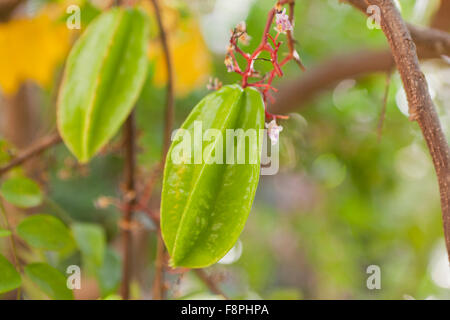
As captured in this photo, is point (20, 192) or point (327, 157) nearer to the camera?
point (20, 192)

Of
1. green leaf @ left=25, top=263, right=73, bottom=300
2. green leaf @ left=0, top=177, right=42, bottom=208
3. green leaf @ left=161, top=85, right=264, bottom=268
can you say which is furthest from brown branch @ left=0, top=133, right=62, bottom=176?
green leaf @ left=161, top=85, right=264, bottom=268

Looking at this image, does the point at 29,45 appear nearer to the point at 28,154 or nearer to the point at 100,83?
the point at 28,154

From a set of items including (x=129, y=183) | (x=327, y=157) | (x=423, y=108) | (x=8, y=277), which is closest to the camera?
(x=423, y=108)

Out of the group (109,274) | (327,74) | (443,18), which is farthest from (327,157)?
(109,274)

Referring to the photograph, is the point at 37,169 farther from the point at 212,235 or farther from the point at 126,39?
the point at 212,235

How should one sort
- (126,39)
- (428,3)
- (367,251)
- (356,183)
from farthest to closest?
(367,251) → (356,183) → (428,3) → (126,39)

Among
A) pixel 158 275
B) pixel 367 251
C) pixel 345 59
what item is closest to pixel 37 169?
pixel 158 275

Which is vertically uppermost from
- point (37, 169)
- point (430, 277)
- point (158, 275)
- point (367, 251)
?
point (37, 169)
